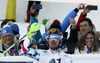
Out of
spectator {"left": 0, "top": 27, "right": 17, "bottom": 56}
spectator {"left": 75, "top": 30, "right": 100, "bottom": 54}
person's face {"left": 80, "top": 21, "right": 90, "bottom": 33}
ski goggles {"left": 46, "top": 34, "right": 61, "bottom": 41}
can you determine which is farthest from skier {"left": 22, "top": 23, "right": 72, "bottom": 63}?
person's face {"left": 80, "top": 21, "right": 90, "bottom": 33}

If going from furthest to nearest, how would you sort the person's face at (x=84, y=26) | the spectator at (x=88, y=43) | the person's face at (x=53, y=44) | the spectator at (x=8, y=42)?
the person's face at (x=84, y=26)
the spectator at (x=88, y=43)
the spectator at (x=8, y=42)
the person's face at (x=53, y=44)

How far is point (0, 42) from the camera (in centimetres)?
592

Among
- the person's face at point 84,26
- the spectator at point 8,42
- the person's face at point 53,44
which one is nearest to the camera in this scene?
the person's face at point 53,44

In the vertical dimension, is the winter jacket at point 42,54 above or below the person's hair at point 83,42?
below

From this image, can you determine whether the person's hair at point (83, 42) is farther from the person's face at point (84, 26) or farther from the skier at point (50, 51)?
the skier at point (50, 51)

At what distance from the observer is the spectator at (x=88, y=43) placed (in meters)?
5.62

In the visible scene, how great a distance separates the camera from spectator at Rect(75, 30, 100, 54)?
5617 millimetres

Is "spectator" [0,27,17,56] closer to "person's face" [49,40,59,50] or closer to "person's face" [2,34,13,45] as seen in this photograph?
"person's face" [2,34,13,45]

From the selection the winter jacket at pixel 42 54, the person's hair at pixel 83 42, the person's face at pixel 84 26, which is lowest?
the winter jacket at pixel 42 54

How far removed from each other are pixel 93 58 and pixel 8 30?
3.45ft

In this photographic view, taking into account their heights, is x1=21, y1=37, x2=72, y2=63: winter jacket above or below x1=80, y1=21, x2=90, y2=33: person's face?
below

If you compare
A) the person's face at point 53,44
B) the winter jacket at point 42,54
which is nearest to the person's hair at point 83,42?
the winter jacket at point 42,54

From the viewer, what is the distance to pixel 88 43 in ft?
18.5

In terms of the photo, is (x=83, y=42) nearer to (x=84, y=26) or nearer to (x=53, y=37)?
(x=84, y=26)
